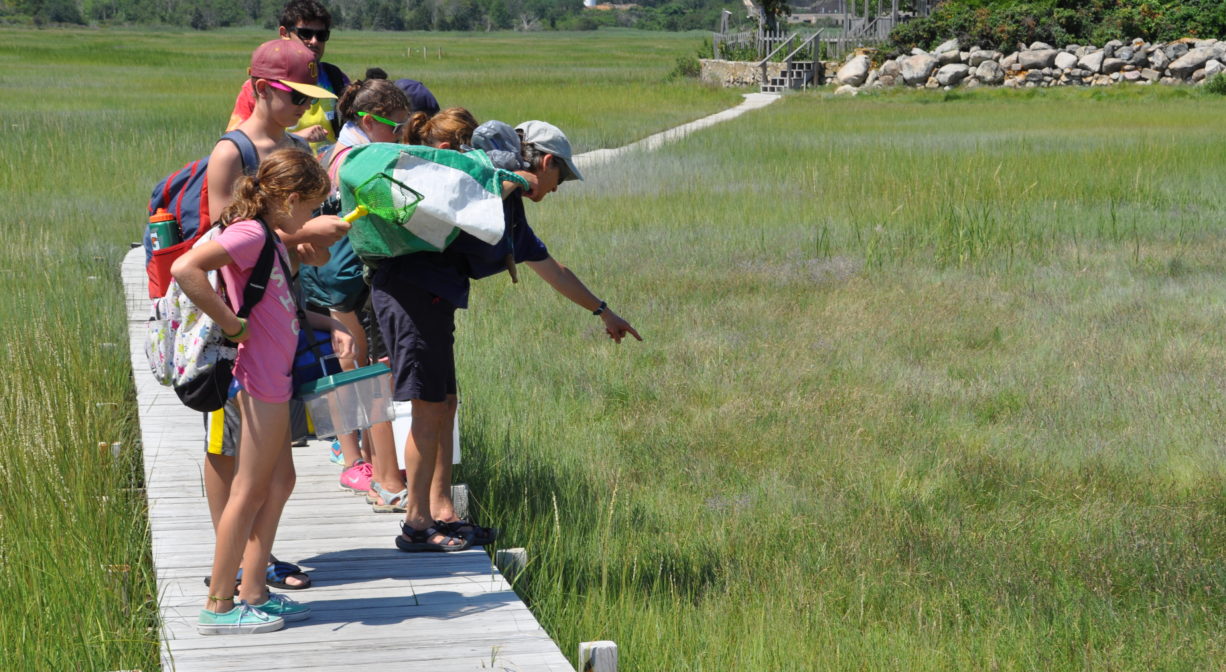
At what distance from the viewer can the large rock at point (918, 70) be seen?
38219 mm

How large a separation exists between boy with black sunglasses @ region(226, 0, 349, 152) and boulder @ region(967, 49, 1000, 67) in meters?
34.6

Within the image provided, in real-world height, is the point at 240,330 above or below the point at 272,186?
below

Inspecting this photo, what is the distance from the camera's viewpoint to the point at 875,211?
14.6 metres


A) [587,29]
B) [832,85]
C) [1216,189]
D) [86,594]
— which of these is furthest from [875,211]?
[587,29]

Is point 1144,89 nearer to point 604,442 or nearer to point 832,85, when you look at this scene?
point 832,85

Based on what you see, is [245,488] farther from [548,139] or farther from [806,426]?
[806,426]

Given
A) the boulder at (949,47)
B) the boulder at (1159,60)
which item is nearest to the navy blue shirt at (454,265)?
Result: the boulder at (1159,60)

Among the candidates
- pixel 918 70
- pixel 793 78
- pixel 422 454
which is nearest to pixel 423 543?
pixel 422 454

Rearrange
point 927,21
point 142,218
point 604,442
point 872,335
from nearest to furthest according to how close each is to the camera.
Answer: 1. point 604,442
2. point 872,335
3. point 142,218
4. point 927,21

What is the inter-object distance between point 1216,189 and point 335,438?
504 inches

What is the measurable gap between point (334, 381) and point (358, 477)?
1557mm

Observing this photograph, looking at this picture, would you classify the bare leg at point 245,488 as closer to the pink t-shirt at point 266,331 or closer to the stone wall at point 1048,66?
the pink t-shirt at point 266,331

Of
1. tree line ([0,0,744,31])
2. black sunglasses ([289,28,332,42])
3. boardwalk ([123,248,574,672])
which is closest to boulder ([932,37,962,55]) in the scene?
black sunglasses ([289,28,332,42])

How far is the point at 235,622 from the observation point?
3.80 meters
